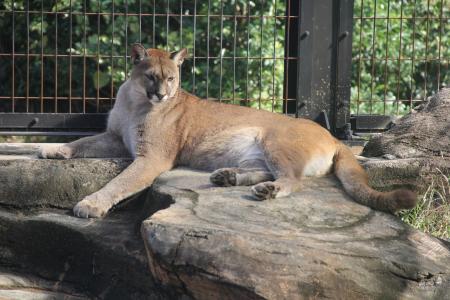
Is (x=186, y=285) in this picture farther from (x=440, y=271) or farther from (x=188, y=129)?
(x=188, y=129)

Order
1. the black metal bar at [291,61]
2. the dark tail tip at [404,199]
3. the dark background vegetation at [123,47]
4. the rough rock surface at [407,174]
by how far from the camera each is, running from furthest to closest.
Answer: the dark background vegetation at [123,47] < the black metal bar at [291,61] < the rough rock surface at [407,174] < the dark tail tip at [404,199]

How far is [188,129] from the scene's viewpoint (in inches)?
248

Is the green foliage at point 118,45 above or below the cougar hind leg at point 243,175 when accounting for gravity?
above

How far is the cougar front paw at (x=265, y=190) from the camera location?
→ 5.16m

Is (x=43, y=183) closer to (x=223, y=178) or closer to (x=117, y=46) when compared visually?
(x=223, y=178)

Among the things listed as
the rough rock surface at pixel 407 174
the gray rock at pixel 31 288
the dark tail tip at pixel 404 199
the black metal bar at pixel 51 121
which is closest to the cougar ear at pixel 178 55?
the black metal bar at pixel 51 121

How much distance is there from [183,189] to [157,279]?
973 mm

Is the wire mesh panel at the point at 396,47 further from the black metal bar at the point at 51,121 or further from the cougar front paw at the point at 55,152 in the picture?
the cougar front paw at the point at 55,152

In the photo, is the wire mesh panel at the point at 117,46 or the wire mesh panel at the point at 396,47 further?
the wire mesh panel at the point at 396,47

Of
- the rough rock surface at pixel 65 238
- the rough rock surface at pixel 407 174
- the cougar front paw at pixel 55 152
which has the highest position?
the cougar front paw at pixel 55 152

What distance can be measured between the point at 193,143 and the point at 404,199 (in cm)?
178

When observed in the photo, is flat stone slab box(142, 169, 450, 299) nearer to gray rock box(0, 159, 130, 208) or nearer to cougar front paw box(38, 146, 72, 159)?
gray rock box(0, 159, 130, 208)

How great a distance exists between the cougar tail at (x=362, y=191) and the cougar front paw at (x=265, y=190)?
515 millimetres

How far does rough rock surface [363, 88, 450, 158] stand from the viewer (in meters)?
6.35
